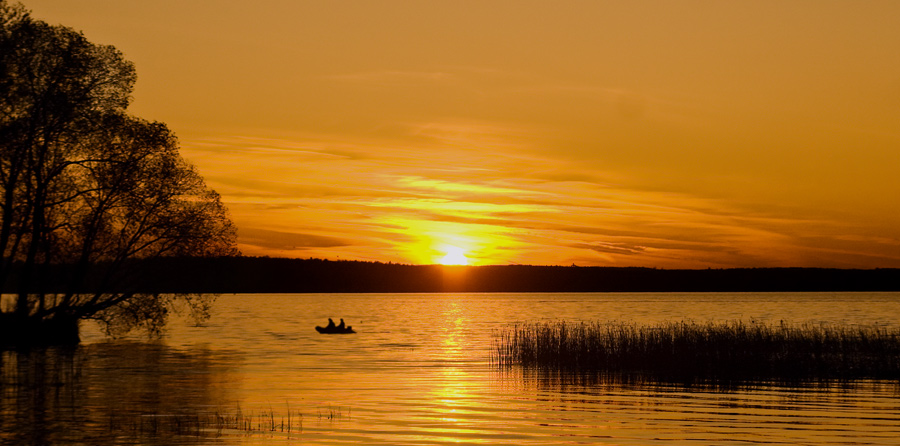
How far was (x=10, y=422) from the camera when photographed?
2427 centimetres

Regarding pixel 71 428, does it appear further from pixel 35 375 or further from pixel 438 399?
pixel 35 375

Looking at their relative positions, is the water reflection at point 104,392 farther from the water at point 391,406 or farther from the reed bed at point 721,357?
the reed bed at point 721,357

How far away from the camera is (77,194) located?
5075 centimetres

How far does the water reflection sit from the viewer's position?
2289 centimetres

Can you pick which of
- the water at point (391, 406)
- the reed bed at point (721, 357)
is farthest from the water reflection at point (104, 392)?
the reed bed at point (721, 357)

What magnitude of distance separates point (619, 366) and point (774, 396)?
9938mm

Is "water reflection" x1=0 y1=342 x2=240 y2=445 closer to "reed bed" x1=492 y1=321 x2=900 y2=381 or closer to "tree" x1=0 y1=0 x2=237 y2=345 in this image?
"tree" x1=0 y1=0 x2=237 y2=345

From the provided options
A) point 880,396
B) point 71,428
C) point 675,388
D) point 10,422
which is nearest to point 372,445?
point 71,428

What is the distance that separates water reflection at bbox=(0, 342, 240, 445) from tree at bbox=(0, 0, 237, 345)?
10.3ft

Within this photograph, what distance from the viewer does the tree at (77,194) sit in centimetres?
4791

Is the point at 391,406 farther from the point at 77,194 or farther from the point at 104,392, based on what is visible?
the point at 77,194

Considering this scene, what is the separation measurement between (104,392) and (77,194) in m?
22.1

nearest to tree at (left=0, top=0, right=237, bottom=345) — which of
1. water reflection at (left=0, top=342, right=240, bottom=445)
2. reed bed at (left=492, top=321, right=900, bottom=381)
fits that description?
water reflection at (left=0, top=342, right=240, bottom=445)

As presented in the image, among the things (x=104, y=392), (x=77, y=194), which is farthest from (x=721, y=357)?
(x=77, y=194)
